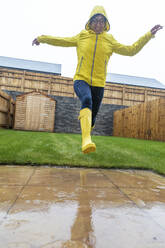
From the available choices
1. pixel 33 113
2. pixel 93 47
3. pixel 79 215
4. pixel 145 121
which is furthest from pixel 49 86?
pixel 79 215

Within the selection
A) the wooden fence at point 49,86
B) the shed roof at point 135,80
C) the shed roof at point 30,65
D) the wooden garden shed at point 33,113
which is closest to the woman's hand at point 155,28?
the wooden garden shed at point 33,113

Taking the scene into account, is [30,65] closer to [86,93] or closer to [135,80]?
[135,80]

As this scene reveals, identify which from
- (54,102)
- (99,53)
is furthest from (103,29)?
(54,102)

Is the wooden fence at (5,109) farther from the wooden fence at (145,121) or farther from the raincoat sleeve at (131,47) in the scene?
the raincoat sleeve at (131,47)

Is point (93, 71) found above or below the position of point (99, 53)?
below

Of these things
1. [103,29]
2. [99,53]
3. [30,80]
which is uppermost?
[30,80]

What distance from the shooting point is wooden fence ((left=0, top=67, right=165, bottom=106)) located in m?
12.9

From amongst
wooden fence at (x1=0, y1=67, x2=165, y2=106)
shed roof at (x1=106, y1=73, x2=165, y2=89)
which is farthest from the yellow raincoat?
shed roof at (x1=106, y1=73, x2=165, y2=89)

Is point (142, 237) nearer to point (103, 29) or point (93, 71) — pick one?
point (93, 71)

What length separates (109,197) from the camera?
1.20 m

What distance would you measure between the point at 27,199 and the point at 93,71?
1.78 meters

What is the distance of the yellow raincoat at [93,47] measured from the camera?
94.1 inches

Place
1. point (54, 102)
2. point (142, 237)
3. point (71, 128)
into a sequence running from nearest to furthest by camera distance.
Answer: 1. point (142, 237)
2. point (54, 102)
3. point (71, 128)

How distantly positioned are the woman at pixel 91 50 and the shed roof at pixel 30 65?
1956 cm
